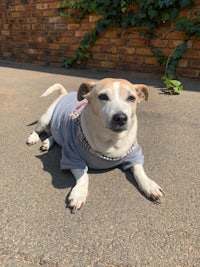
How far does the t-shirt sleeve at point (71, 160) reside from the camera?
6.51 ft

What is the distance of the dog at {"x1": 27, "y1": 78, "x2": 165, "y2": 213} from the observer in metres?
1.82

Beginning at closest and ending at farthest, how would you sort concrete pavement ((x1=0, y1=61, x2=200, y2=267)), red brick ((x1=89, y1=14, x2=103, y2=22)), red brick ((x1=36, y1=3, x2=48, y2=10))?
concrete pavement ((x1=0, y1=61, x2=200, y2=267)) → red brick ((x1=89, y1=14, x2=103, y2=22)) → red brick ((x1=36, y1=3, x2=48, y2=10))

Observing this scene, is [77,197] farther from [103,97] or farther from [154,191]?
[103,97]

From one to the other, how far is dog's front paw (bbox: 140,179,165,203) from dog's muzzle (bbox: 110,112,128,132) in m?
0.48

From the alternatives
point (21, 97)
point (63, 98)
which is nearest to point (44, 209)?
point (63, 98)

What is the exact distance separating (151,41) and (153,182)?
3.88 metres

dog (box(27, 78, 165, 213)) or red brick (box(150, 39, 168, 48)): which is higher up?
red brick (box(150, 39, 168, 48))

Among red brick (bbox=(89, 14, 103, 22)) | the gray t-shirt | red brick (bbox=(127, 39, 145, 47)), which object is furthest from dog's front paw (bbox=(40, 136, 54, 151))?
red brick (bbox=(89, 14, 103, 22))

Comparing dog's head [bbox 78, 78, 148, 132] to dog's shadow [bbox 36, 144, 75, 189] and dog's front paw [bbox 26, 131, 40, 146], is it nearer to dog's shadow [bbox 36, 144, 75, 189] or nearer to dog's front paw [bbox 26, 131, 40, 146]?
dog's shadow [bbox 36, 144, 75, 189]

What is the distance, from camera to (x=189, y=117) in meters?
3.34

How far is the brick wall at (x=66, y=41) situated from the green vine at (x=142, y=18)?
0.13 m

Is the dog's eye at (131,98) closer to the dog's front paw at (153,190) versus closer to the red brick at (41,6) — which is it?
the dog's front paw at (153,190)

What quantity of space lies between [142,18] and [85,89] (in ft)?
11.2

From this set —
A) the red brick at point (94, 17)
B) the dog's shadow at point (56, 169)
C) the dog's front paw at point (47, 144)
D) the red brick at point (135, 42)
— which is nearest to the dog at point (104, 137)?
the dog's shadow at point (56, 169)
